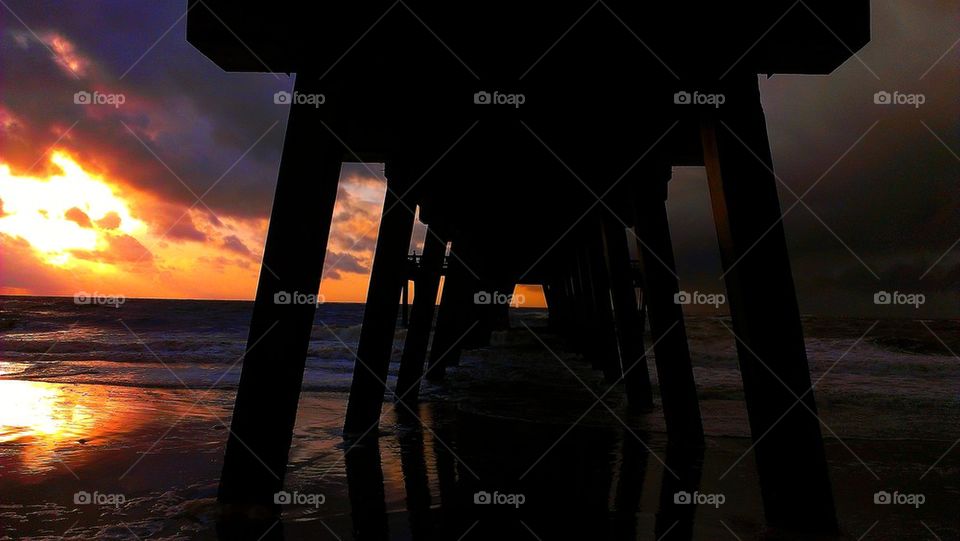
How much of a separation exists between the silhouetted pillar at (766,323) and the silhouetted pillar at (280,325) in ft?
7.28

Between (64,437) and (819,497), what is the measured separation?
6.49 metres

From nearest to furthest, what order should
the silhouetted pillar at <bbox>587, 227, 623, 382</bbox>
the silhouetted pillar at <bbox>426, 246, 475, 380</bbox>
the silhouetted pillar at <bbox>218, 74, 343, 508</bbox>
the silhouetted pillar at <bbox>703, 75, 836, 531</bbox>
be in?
1. the silhouetted pillar at <bbox>703, 75, 836, 531</bbox>
2. the silhouetted pillar at <bbox>218, 74, 343, 508</bbox>
3. the silhouetted pillar at <bbox>587, 227, 623, 382</bbox>
4. the silhouetted pillar at <bbox>426, 246, 475, 380</bbox>

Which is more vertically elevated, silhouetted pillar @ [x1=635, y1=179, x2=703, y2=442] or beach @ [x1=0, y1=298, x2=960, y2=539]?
silhouetted pillar @ [x1=635, y1=179, x2=703, y2=442]

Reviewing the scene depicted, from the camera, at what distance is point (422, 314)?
10359mm

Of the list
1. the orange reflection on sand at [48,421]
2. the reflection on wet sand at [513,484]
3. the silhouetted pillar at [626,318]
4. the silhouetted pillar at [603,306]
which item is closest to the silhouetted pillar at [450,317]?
the silhouetted pillar at [603,306]

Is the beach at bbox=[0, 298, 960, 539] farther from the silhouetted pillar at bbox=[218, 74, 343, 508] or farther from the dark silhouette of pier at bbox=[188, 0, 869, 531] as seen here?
the dark silhouette of pier at bbox=[188, 0, 869, 531]

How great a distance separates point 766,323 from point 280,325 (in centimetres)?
254

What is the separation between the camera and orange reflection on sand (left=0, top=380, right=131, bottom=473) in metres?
5.75

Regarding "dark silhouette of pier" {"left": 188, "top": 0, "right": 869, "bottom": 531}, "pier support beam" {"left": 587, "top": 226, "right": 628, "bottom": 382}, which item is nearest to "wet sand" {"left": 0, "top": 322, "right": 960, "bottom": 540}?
"dark silhouette of pier" {"left": 188, "top": 0, "right": 869, "bottom": 531}

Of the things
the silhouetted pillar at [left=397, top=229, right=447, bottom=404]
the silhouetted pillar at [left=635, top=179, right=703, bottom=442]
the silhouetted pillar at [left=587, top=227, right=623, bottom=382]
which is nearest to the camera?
the silhouetted pillar at [left=635, top=179, right=703, bottom=442]

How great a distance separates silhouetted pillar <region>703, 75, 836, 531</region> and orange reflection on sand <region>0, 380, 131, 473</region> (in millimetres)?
4969

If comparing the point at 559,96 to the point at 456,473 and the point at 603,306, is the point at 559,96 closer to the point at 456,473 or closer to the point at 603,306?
the point at 456,473

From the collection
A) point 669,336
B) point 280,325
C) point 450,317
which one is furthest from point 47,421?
point 450,317

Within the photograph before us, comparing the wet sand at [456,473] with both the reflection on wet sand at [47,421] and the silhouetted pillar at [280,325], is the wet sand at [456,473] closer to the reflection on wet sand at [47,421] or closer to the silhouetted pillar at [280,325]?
the reflection on wet sand at [47,421]
